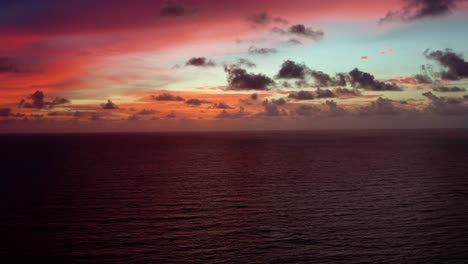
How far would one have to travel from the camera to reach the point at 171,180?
105562 millimetres

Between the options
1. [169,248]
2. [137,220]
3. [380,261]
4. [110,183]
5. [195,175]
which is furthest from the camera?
[195,175]

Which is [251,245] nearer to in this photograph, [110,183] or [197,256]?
[197,256]

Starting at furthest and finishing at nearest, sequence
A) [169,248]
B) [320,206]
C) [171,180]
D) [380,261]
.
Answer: [171,180] < [320,206] < [169,248] < [380,261]

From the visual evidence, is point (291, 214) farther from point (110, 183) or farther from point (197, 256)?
point (110, 183)

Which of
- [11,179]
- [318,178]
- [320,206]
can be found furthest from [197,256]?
[11,179]

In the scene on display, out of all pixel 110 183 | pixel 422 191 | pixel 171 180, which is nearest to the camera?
pixel 422 191

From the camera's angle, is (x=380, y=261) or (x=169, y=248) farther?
(x=169, y=248)

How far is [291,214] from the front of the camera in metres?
64.9

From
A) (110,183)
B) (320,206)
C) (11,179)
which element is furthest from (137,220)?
(11,179)

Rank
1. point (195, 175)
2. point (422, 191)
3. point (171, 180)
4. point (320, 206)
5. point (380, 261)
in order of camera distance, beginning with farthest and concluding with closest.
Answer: point (195, 175) → point (171, 180) → point (422, 191) → point (320, 206) → point (380, 261)

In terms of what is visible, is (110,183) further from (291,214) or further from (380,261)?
(380,261)

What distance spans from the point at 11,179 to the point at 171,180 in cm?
4086

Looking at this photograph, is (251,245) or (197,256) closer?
(197,256)

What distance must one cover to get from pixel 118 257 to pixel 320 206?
119 feet
